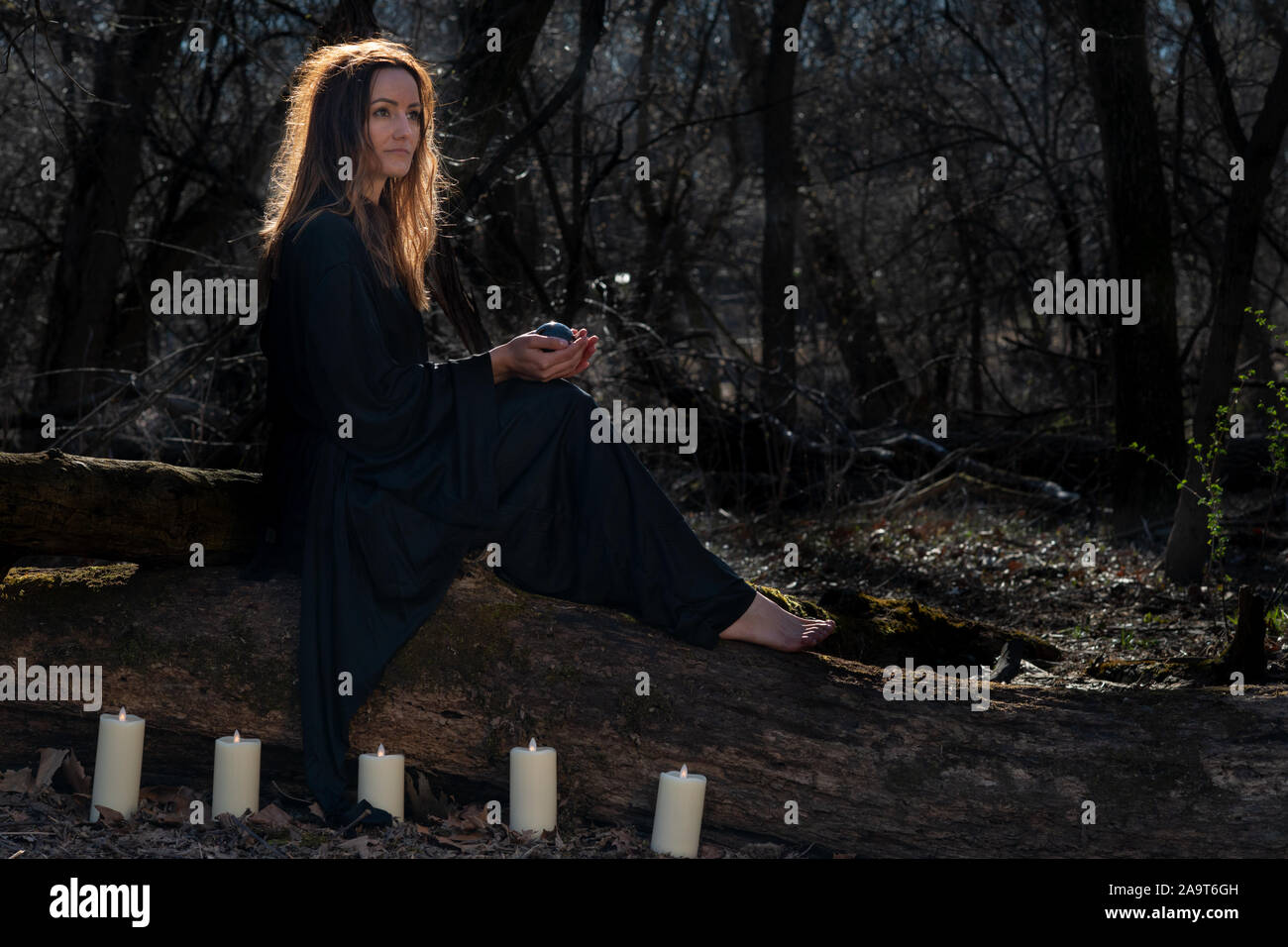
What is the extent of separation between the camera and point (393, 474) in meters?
3.51

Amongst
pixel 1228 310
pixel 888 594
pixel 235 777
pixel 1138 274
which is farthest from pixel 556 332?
pixel 1138 274

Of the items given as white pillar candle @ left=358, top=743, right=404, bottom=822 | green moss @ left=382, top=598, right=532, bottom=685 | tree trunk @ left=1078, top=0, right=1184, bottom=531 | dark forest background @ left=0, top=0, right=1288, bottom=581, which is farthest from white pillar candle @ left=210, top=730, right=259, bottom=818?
tree trunk @ left=1078, top=0, right=1184, bottom=531

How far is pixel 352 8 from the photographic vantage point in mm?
6027

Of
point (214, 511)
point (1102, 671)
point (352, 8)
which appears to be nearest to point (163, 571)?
point (214, 511)

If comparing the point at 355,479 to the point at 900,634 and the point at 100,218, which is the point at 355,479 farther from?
the point at 100,218

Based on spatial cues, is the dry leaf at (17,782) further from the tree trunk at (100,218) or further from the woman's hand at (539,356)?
the tree trunk at (100,218)

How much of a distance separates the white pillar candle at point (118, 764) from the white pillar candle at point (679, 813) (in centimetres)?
136

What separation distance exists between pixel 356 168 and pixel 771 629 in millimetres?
1774

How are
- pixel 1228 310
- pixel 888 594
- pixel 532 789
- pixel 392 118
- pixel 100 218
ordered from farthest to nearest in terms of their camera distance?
pixel 100 218 → pixel 888 594 → pixel 1228 310 → pixel 392 118 → pixel 532 789

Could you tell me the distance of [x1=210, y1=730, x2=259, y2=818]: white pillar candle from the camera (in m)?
3.37

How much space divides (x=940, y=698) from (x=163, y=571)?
85.6 inches

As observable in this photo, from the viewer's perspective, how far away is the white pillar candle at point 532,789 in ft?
10.9

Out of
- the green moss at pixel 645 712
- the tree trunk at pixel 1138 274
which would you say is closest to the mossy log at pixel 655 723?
the green moss at pixel 645 712
